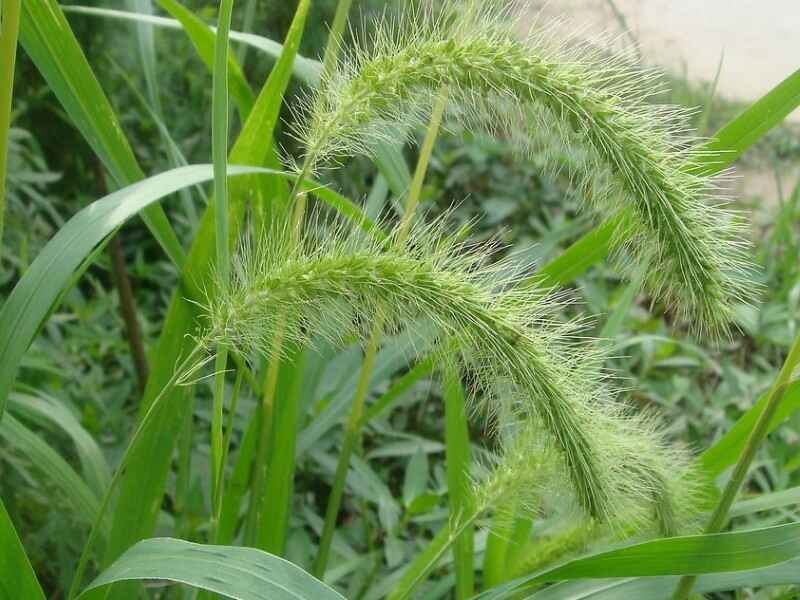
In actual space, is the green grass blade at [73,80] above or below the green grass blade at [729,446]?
above

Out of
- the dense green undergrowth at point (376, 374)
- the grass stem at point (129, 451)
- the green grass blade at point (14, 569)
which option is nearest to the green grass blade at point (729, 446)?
the dense green undergrowth at point (376, 374)

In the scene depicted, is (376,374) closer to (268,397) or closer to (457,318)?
(268,397)

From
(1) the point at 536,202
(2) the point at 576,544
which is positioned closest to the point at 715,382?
(1) the point at 536,202

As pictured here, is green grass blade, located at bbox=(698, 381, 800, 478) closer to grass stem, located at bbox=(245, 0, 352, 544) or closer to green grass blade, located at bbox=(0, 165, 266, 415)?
grass stem, located at bbox=(245, 0, 352, 544)

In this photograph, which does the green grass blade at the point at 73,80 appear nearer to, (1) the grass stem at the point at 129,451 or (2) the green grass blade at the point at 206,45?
(2) the green grass blade at the point at 206,45

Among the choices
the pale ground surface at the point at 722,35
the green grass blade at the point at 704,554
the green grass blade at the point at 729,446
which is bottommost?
the green grass blade at the point at 704,554

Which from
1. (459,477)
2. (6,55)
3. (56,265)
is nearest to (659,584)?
(459,477)
